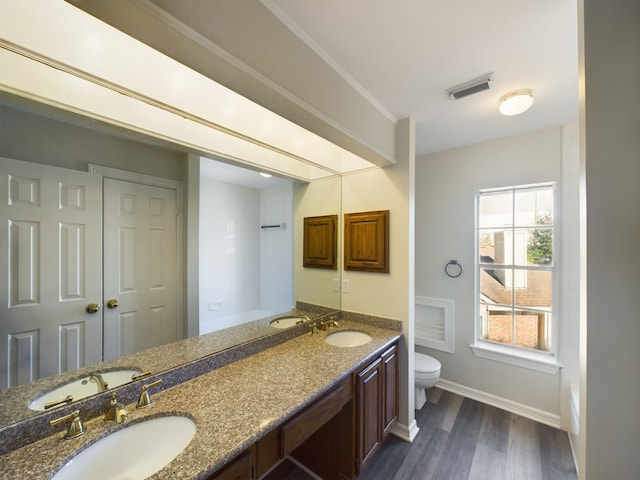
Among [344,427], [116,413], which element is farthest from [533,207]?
[116,413]

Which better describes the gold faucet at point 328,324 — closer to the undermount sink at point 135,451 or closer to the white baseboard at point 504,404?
the undermount sink at point 135,451

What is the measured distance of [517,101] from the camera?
1695 millimetres

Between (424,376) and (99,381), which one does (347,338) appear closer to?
(424,376)

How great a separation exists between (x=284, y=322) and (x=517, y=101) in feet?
7.41

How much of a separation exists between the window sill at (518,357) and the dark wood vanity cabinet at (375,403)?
1.16 metres

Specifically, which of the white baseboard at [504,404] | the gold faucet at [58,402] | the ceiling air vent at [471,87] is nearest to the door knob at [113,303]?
the gold faucet at [58,402]

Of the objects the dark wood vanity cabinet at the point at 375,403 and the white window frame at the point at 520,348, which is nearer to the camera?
the dark wood vanity cabinet at the point at 375,403

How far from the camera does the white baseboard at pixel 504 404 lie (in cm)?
219

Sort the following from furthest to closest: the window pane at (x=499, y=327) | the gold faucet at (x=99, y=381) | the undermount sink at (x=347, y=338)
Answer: the window pane at (x=499, y=327) → the undermount sink at (x=347, y=338) → the gold faucet at (x=99, y=381)

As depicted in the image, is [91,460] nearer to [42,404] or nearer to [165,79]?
[42,404]

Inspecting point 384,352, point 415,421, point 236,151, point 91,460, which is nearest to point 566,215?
point 384,352

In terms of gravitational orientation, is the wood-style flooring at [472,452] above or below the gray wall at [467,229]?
below

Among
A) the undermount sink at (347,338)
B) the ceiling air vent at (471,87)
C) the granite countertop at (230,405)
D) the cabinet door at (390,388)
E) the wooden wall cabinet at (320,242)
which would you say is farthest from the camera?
the wooden wall cabinet at (320,242)

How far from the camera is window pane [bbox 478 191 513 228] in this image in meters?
2.54
